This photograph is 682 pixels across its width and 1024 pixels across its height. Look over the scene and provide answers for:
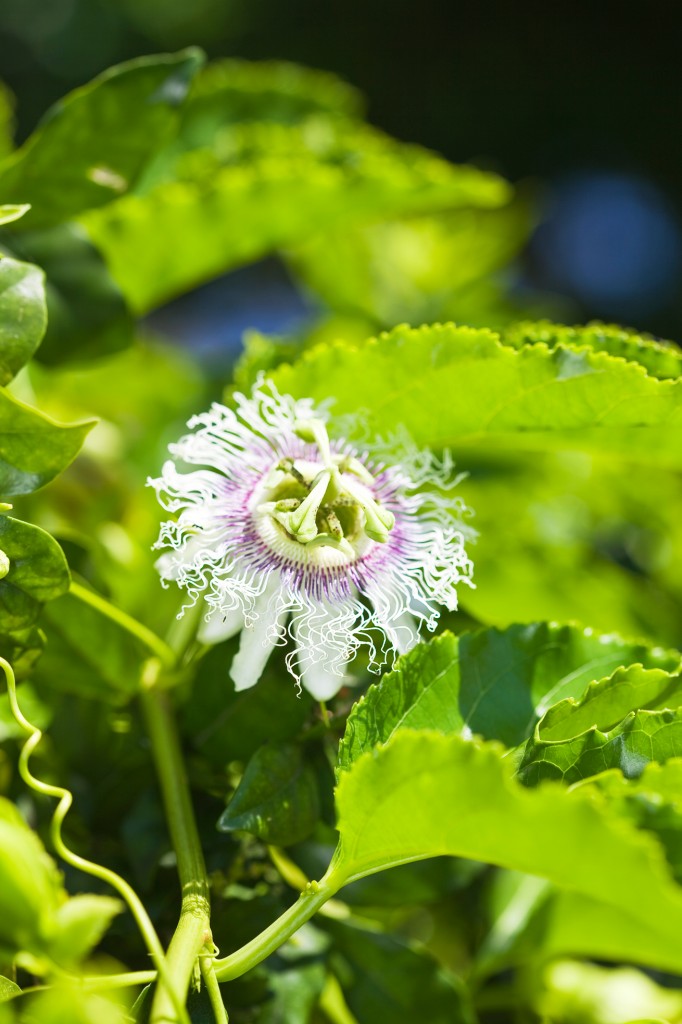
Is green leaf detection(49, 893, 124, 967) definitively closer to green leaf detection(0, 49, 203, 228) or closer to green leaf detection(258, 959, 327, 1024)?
green leaf detection(258, 959, 327, 1024)

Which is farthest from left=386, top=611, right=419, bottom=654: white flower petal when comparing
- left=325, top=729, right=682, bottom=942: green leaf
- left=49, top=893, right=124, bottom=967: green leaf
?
left=49, top=893, right=124, bottom=967: green leaf

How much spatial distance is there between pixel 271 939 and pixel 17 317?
298 millimetres

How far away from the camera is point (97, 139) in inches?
24.5

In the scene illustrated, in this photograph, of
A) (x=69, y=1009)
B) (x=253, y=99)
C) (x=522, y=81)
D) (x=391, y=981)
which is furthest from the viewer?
(x=522, y=81)

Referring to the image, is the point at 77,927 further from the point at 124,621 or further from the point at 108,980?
the point at 124,621

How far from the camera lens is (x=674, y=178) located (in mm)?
6348

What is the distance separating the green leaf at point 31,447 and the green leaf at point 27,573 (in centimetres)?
2

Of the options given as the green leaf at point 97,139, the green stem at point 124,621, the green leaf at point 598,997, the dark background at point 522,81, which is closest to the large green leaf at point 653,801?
the green stem at point 124,621

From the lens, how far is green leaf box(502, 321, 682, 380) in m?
0.53

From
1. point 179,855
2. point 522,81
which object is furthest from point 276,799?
point 522,81

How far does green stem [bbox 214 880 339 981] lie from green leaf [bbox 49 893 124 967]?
0.09m

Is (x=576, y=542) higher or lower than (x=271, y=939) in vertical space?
lower

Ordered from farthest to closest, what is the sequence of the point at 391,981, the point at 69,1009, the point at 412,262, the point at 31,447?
the point at 412,262
the point at 391,981
the point at 31,447
the point at 69,1009

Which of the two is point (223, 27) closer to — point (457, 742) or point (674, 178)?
point (674, 178)
